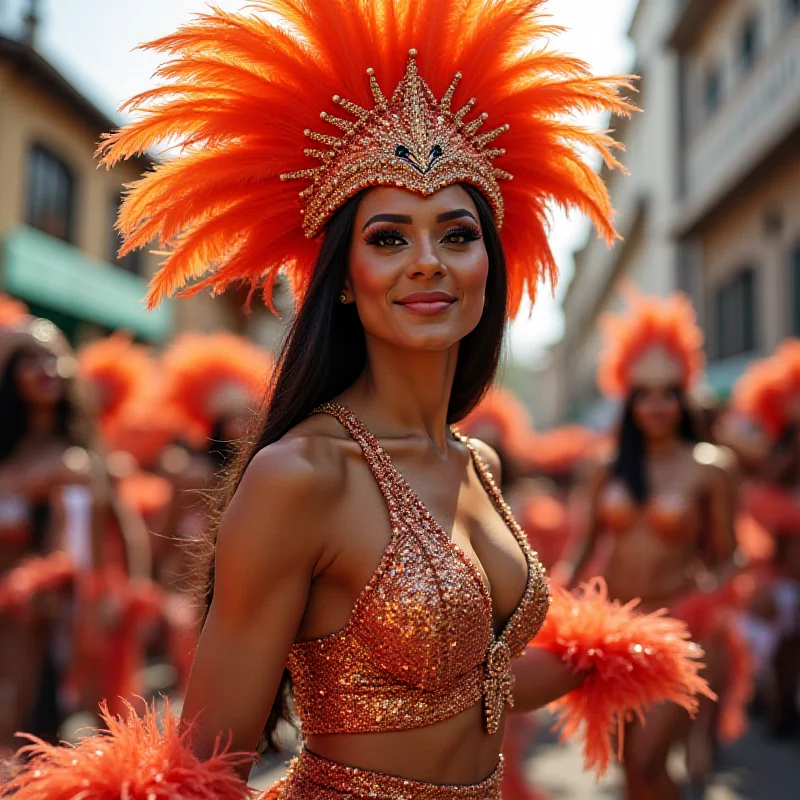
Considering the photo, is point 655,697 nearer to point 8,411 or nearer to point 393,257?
point 393,257

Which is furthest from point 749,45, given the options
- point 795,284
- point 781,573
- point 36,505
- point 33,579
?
point 33,579

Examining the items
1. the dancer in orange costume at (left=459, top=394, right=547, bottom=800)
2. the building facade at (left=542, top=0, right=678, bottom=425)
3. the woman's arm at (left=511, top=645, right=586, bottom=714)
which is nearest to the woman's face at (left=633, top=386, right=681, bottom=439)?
the dancer in orange costume at (left=459, top=394, right=547, bottom=800)

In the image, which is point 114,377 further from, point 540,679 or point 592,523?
point 540,679

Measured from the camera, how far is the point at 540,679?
2.24 metres

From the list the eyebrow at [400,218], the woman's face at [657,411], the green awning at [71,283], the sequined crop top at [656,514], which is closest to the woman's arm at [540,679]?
the eyebrow at [400,218]

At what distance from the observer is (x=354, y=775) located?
1.79 metres

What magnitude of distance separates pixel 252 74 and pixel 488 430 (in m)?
5.62

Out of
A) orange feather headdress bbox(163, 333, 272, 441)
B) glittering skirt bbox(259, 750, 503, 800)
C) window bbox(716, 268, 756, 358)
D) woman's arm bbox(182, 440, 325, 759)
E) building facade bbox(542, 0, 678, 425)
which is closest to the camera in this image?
woman's arm bbox(182, 440, 325, 759)

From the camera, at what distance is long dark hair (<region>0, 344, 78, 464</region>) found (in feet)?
16.2

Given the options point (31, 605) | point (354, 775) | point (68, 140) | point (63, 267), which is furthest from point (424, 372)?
point (68, 140)

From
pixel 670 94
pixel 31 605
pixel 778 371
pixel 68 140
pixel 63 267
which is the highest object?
pixel 670 94

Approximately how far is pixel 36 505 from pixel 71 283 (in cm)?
1096

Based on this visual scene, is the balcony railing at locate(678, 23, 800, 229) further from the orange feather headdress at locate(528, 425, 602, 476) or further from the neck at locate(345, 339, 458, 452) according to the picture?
the neck at locate(345, 339, 458, 452)

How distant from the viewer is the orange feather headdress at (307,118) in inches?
77.6
